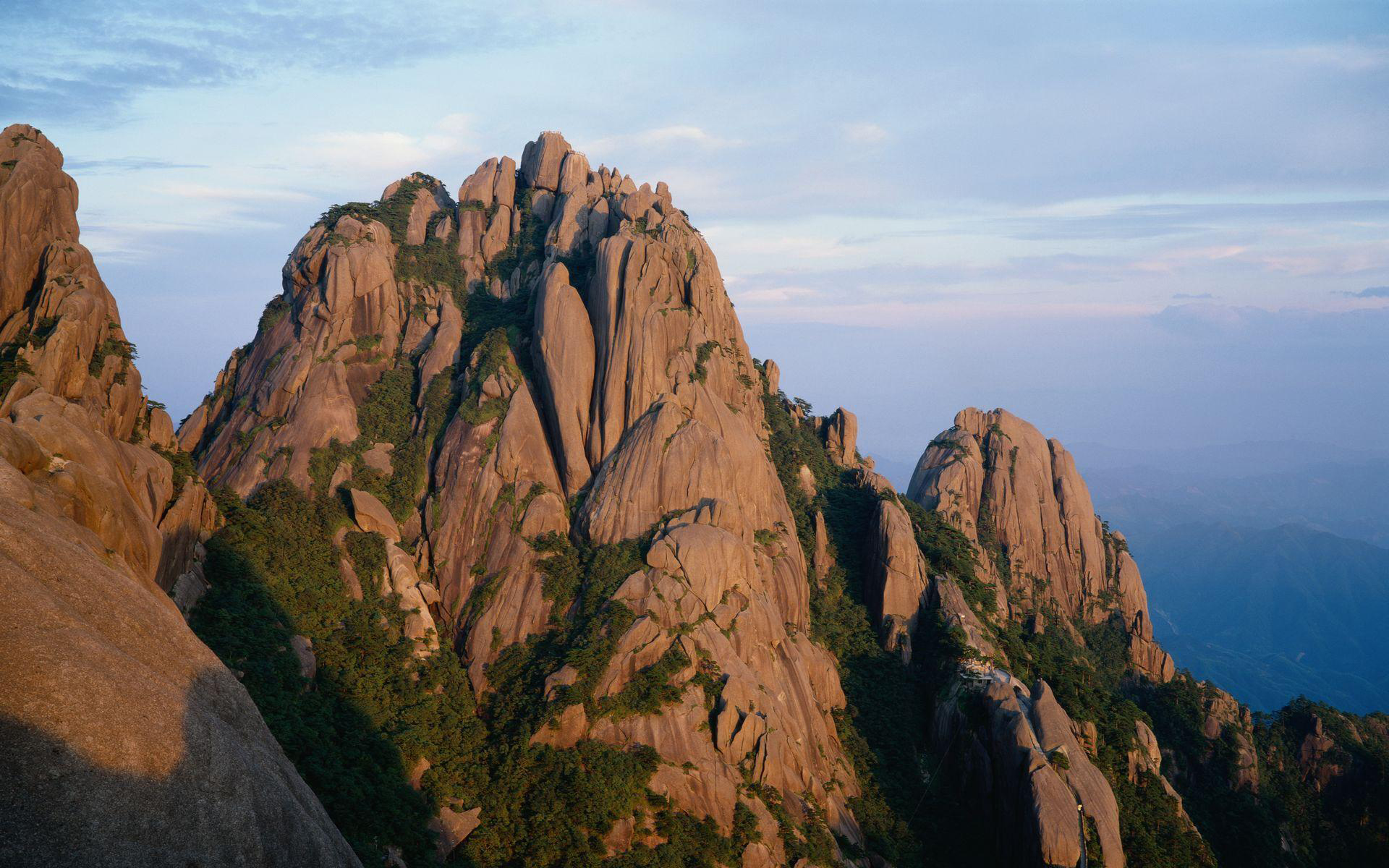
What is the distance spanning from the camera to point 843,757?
173ft

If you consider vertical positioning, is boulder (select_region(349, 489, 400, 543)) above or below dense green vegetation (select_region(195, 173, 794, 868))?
above

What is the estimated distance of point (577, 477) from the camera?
58094mm

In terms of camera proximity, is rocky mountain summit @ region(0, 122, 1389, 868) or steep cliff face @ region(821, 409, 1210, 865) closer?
rocky mountain summit @ region(0, 122, 1389, 868)

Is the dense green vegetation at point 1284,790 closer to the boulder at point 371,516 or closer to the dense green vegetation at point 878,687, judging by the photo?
the dense green vegetation at point 878,687

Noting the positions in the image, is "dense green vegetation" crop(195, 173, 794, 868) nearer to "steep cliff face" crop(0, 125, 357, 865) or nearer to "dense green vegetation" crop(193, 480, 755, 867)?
"dense green vegetation" crop(193, 480, 755, 867)

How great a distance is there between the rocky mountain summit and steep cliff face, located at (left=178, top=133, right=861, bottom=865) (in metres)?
0.25

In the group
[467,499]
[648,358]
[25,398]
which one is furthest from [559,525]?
[25,398]

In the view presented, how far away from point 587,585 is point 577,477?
878 centimetres

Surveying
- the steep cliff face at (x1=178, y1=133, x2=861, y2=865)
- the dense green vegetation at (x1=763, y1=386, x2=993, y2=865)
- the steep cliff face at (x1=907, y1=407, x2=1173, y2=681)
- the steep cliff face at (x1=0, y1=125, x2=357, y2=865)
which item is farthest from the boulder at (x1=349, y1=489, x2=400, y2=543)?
the steep cliff face at (x1=907, y1=407, x2=1173, y2=681)

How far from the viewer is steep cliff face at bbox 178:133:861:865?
47062 millimetres

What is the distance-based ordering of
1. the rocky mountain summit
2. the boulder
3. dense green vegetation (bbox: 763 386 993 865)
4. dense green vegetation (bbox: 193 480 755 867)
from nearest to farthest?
dense green vegetation (bbox: 193 480 755 867) < the rocky mountain summit < dense green vegetation (bbox: 763 386 993 865) < the boulder

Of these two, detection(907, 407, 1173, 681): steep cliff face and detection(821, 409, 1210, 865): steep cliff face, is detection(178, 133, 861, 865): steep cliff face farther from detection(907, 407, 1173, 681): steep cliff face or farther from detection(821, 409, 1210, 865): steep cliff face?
detection(907, 407, 1173, 681): steep cliff face

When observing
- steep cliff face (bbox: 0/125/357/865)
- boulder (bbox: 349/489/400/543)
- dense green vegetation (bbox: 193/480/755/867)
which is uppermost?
steep cliff face (bbox: 0/125/357/865)

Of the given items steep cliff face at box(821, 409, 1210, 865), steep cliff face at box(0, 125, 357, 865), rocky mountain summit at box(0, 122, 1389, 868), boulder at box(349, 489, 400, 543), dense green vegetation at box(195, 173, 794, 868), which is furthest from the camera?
boulder at box(349, 489, 400, 543)
